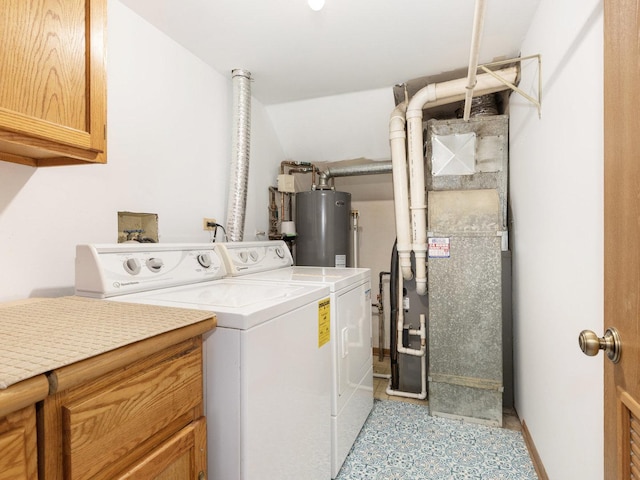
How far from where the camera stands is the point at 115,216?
5.49 ft

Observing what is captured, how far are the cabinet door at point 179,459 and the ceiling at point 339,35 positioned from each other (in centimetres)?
186

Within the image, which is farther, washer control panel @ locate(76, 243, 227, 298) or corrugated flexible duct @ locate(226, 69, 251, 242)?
corrugated flexible duct @ locate(226, 69, 251, 242)

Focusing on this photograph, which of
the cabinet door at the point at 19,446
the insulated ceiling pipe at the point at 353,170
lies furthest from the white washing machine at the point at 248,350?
the insulated ceiling pipe at the point at 353,170

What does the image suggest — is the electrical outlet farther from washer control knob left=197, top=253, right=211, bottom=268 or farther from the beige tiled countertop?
the beige tiled countertop

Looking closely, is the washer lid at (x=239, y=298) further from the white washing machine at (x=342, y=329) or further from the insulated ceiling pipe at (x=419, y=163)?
the insulated ceiling pipe at (x=419, y=163)

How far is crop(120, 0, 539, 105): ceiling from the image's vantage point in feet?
5.68

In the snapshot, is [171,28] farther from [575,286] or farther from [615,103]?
[575,286]

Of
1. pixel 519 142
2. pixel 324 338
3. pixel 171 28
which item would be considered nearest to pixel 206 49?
pixel 171 28

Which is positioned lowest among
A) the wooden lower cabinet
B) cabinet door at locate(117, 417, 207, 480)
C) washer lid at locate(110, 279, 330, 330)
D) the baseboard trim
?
the baseboard trim

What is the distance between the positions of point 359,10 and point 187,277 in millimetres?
1595

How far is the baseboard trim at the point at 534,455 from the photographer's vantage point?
1660mm

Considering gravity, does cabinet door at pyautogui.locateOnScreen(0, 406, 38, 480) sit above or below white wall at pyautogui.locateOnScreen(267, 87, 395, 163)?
below

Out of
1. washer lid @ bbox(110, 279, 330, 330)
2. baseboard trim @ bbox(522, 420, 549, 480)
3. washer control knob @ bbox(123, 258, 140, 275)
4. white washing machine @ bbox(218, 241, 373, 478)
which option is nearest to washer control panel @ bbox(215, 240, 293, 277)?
white washing machine @ bbox(218, 241, 373, 478)

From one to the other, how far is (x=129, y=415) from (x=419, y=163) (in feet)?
7.40
